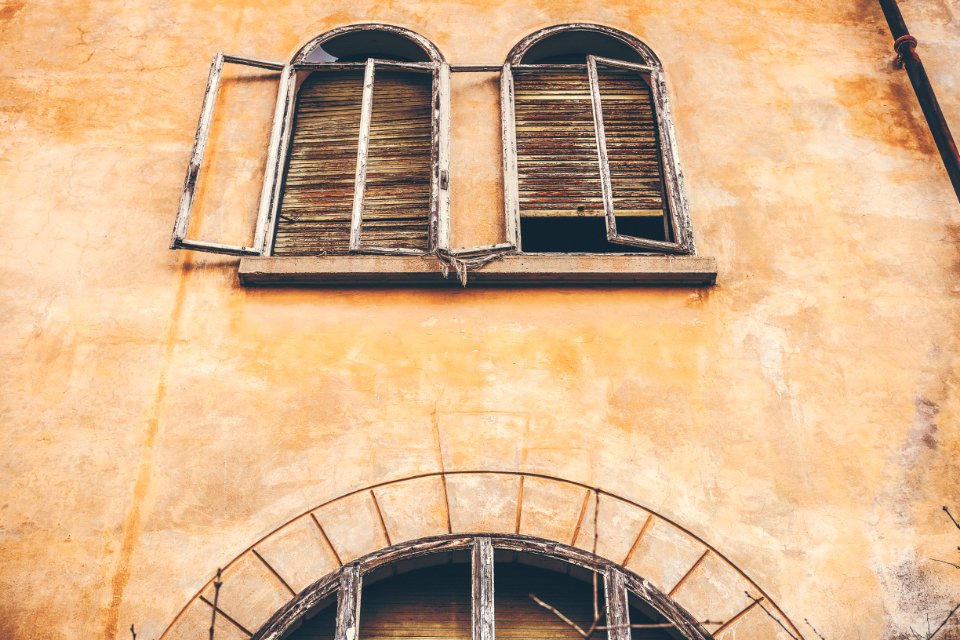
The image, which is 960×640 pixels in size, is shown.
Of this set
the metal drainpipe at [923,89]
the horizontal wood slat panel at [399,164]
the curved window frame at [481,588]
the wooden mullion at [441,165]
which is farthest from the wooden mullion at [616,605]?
the metal drainpipe at [923,89]

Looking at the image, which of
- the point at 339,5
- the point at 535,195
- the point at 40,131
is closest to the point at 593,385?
the point at 535,195

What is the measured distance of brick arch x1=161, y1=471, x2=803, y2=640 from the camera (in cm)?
394

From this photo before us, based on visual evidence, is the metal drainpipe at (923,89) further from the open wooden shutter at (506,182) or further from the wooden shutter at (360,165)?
the wooden shutter at (360,165)

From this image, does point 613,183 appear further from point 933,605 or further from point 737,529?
point 933,605

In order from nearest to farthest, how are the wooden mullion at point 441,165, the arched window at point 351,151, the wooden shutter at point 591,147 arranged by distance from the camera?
the wooden mullion at point 441,165, the arched window at point 351,151, the wooden shutter at point 591,147

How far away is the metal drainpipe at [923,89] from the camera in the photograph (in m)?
5.20

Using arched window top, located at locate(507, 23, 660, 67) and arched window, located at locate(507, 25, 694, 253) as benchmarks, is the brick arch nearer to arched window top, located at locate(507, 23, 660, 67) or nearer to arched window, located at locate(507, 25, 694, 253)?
arched window, located at locate(507, 25, 694, 253)

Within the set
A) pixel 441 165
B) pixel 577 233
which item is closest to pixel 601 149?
pixel 577 233

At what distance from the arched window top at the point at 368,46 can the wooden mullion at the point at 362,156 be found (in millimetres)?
382

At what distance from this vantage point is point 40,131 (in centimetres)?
550

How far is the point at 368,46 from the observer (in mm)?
6078

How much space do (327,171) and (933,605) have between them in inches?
150

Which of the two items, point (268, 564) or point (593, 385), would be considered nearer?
point (268, 564)

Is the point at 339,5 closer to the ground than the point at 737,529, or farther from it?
farther from it
